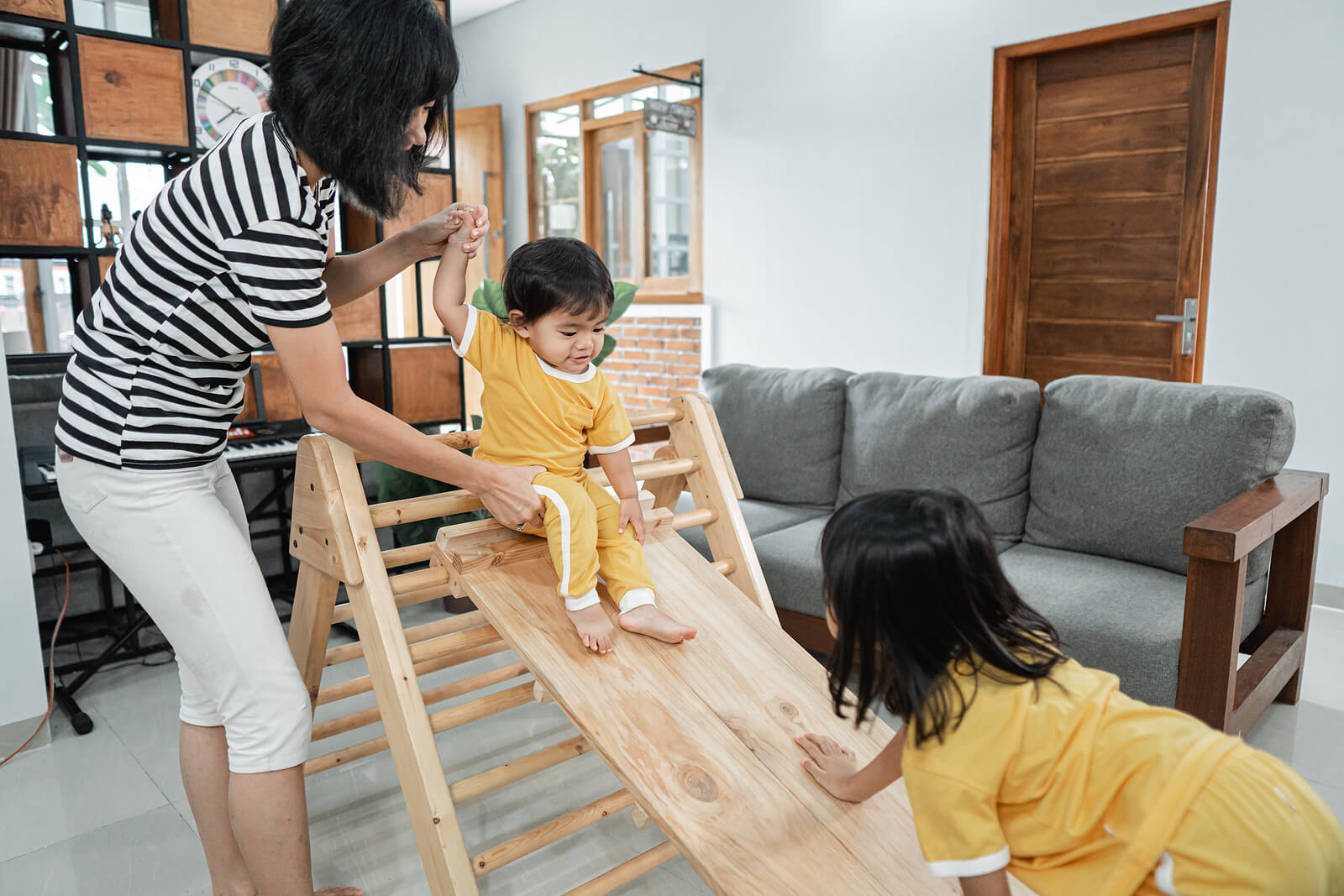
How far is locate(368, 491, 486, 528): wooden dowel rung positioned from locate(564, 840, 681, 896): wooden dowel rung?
0.73m

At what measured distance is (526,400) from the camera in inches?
67.5

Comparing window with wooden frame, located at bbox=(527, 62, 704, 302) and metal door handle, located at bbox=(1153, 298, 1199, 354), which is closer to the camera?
metal door handle, located at bbox=(1153, 298, 1199, 354)

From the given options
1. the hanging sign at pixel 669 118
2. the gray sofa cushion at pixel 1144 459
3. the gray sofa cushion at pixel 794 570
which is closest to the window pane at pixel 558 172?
the hanging sign at pixel 669 118

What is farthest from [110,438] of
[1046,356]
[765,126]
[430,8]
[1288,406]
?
[765,126]

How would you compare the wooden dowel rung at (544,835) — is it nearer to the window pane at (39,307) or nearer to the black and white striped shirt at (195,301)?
the black and white striped shirt at (195,301)

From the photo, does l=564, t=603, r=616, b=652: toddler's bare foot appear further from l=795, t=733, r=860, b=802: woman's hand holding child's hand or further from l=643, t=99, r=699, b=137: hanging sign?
l=643, t=99, r=699, b=137: hanging sign

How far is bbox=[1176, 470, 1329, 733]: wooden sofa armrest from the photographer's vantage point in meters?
1.89

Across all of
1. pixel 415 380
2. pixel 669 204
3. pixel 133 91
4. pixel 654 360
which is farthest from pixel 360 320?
pixel 669 204

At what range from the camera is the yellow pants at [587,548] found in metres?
1.63

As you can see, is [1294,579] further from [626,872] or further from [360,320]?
[360,320]

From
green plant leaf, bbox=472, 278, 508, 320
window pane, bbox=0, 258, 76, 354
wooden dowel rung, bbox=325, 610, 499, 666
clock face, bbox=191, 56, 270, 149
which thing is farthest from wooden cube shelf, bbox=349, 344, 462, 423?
wooden dowel rung, bbox=325, 610, 499, 666

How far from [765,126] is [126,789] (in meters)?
4.39

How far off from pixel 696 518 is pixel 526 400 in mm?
624

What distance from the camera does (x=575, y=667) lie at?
1521mm
